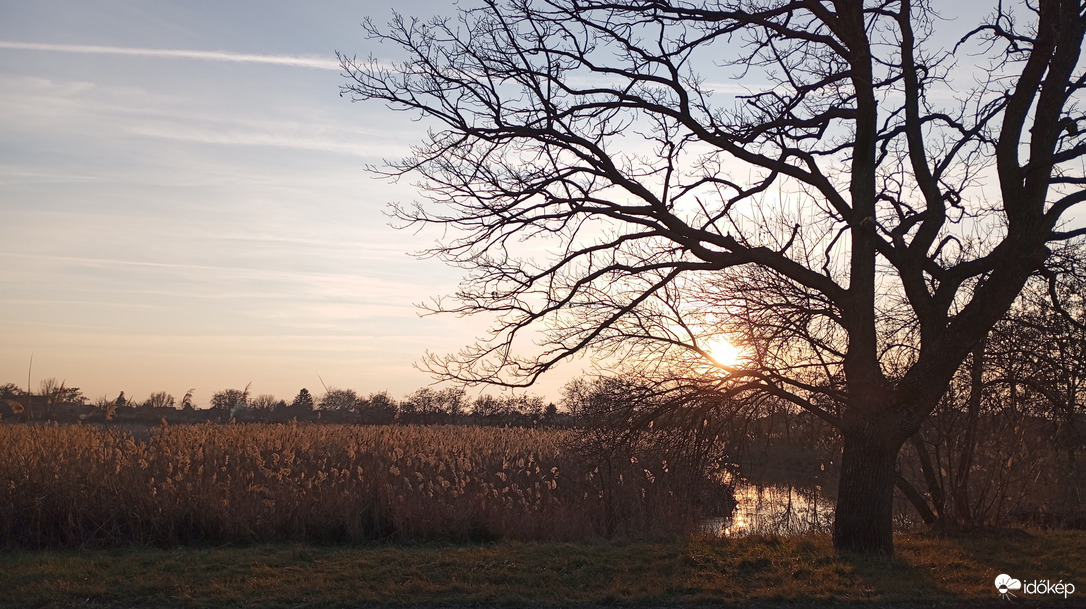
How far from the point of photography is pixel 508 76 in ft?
36.7

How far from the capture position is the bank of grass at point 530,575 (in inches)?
328

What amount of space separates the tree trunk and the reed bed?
261 cm

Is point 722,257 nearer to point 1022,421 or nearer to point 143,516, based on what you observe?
point 1022,421

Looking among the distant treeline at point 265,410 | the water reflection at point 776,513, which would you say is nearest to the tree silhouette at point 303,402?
the distant treeline at point 265,410

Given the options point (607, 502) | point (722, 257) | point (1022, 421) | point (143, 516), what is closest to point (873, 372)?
point (722, 257)

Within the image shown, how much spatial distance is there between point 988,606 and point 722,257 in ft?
16.4

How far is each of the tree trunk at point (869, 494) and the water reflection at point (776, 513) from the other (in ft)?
9.68

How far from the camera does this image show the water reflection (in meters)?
15.8
